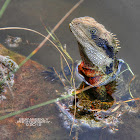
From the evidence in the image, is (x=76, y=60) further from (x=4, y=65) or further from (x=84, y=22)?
(x=4, y=65)

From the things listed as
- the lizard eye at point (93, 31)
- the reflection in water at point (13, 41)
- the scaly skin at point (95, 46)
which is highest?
the lizard eye at point (93, 31)

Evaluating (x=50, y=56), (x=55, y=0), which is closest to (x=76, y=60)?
(x=50, y=56)

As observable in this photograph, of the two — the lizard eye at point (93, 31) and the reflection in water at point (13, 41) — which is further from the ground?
the lizard eye at point (93, 31)

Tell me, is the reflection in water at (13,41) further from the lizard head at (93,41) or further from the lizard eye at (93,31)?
the lizard eye at (93,31)

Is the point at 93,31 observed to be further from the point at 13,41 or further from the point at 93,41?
the point at 13,41

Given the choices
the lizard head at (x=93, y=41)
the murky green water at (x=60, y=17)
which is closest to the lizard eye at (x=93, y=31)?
the lizard head at (x=93, y=41)

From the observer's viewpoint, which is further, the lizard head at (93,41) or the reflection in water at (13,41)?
the reflection in water at (13,41)

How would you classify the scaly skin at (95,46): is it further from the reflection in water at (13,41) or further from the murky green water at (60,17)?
the reflection in water at (13,41)

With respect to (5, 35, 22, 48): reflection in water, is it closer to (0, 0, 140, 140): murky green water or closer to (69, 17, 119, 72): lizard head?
(0, 0, 140, 140): murky green water

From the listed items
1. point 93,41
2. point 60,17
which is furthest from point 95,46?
point 60,17
